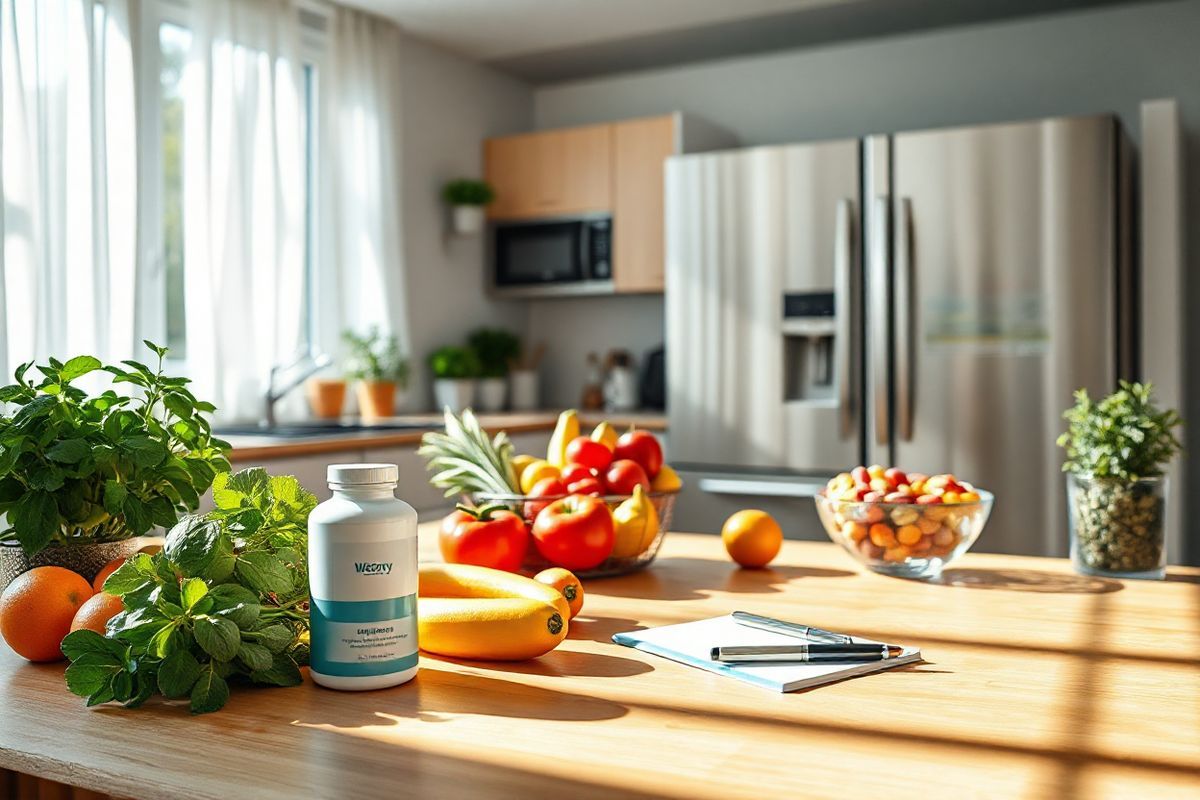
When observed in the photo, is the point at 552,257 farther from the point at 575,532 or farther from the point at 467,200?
the point at 575,532

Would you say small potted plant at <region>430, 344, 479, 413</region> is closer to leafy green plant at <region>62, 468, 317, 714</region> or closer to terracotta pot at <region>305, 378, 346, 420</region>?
terracotta pot at <region>305, 378, 346, 420</region>

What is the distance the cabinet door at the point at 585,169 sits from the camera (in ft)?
14.1

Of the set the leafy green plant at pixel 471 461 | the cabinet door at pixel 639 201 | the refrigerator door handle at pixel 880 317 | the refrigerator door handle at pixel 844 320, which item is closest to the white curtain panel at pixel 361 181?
the cabinet door at pixel 639 201

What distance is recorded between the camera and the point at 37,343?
9.43 ft

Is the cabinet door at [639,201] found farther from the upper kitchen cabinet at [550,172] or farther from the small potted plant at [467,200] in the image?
the small potted plant at [467,200]

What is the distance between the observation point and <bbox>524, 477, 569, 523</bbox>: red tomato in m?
1.46

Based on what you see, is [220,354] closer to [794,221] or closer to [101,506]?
[794,221]

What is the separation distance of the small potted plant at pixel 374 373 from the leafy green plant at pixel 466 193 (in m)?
0.72

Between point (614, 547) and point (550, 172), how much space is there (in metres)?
3.21

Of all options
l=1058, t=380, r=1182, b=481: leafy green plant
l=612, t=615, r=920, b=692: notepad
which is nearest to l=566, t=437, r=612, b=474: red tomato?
l=612, t=615, r=920, b=692: notepad

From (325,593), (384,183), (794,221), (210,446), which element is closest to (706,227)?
(794,221)

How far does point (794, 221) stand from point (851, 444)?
2.51ft

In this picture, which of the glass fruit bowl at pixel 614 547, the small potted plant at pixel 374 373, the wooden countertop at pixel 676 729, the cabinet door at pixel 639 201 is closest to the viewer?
the wooden countertop at pixel 676 729

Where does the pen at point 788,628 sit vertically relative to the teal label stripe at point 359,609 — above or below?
below
